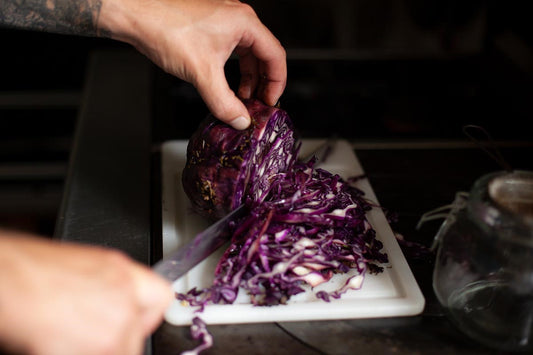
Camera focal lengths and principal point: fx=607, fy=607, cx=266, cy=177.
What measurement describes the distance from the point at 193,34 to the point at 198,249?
59cm

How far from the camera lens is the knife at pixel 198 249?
1.53m

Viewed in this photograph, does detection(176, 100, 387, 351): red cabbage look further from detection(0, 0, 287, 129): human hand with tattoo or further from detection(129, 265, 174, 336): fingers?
detection(129, 265, 174, 336): fingers

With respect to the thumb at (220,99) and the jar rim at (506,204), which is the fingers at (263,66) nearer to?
the thumb at (220,99)

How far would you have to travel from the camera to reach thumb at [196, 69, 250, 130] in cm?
169

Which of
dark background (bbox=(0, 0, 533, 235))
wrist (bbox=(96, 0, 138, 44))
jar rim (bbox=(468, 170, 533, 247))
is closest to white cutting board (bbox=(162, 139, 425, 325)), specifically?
jar rim (bbox=(468, 170, 533, 247))

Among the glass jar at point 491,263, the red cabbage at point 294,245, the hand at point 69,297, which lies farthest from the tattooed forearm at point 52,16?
the glass jar at point 491,263

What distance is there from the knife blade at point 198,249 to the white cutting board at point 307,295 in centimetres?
4

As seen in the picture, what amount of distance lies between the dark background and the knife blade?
80 centimetres

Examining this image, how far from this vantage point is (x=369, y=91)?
2.79m

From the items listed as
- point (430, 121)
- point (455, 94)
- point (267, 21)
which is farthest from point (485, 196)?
point (267, 21)

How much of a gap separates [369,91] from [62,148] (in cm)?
157

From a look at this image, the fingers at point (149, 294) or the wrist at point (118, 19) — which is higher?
the wrist at point (118, 19)

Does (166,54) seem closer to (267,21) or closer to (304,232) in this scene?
(304,232)

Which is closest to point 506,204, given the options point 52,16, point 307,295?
point 307,295
